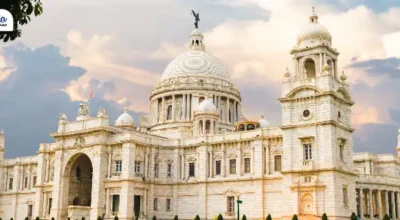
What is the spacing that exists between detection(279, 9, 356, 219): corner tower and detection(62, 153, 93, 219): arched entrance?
30324 mm

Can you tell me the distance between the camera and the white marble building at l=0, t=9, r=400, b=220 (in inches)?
2189

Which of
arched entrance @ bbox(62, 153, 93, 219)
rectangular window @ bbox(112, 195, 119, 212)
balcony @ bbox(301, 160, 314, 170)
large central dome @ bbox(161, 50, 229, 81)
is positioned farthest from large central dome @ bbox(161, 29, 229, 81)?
balcony @ bbox(301, 160, 314, 170)

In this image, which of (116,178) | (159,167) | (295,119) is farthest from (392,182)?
(116,178)

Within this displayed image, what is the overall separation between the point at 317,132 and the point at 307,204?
24.7ft

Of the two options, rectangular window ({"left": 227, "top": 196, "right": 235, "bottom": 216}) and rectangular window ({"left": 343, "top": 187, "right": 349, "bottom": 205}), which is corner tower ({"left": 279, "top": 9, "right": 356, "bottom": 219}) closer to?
rectangular window ({"left": 343, "top": 187, "right": 349, "bottom": 205})

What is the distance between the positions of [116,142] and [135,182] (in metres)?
5.79

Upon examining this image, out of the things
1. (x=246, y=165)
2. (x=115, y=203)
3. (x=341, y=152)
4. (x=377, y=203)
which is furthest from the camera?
(x=115, y=203)

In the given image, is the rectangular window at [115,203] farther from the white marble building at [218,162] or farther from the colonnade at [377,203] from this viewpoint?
the colonnade at [377,203]

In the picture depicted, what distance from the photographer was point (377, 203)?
67562mm

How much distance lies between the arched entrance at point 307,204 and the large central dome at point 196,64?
40.0m

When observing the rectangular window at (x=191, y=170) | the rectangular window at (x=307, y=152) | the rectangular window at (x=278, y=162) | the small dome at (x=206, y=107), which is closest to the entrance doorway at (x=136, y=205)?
the rectangular window at (x=191, y=170)

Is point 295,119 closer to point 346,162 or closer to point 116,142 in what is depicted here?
point 346,162

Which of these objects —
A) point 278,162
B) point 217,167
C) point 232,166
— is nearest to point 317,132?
point 278,162

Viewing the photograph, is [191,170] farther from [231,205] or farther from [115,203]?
[115,203]
